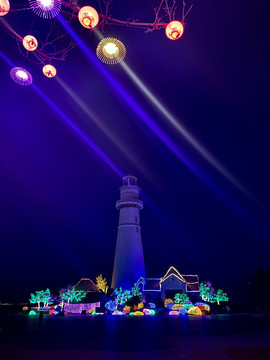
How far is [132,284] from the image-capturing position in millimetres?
40625

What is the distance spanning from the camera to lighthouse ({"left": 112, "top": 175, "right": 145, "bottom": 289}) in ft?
136

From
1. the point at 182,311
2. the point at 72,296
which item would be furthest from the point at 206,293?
the point at 72,296

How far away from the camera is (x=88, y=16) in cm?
761

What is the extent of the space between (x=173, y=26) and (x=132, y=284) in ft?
126

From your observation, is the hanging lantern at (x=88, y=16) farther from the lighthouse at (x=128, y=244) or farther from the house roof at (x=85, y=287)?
the house roof at (x=85, y=287)

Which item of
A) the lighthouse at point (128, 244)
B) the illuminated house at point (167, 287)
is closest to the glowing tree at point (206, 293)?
the illuminated house at point (167, 287)

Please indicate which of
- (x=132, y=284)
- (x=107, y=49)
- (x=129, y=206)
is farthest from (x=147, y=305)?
(x=107, y=49)

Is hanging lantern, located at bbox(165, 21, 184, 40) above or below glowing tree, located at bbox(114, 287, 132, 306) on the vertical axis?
above

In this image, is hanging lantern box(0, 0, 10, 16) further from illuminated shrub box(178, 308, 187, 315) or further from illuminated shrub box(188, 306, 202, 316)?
illuminated shrub box(178, 308, 187, 315)

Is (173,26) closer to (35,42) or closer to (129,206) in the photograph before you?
(35,42)

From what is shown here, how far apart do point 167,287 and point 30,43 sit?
41.4 m

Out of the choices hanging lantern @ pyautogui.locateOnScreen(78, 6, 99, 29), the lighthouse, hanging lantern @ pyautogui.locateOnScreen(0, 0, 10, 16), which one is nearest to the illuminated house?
the lighthouse

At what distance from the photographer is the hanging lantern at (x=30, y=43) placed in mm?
8555

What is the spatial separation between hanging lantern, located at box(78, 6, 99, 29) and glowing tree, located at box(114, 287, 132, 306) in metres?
37.5
